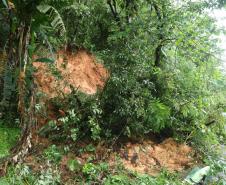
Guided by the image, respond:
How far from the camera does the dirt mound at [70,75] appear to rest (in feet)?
18.0

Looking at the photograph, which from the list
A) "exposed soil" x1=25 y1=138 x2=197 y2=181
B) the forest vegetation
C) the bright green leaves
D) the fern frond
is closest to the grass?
the forest vegetation

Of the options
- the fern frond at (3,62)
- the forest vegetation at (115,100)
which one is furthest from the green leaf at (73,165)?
the fern frond at (3,62)

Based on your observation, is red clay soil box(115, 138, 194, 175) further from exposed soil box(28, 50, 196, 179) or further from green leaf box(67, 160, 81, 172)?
green leaf box(67, 160, 81, 172)

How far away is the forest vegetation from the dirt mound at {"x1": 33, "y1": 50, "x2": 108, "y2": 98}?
0.03 meters

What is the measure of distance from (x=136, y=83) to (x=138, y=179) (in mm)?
1793

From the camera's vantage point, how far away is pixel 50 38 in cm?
589

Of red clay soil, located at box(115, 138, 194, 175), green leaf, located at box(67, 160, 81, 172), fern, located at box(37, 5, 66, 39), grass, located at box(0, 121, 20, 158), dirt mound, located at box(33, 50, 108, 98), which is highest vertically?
fern, located at box(37, 5, 66, 39)

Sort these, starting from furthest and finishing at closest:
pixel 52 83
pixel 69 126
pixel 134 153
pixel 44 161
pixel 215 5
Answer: pixel 215 5, pixel 52 83, pixel 134 153, pixel 69 126, pixel 44 161

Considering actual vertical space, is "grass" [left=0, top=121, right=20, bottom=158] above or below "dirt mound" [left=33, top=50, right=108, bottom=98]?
below

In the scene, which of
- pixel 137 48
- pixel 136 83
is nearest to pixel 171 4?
pixel 137 48

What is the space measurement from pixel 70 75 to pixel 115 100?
1407 millimetres

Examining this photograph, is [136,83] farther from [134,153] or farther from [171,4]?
[171,4]

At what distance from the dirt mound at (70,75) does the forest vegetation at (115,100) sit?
32 mm

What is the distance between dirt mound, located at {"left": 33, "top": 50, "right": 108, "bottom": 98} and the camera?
216 inches
